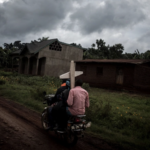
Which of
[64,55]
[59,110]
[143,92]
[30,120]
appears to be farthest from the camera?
[64,55]

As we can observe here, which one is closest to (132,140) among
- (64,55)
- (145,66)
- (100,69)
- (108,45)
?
(145,66)

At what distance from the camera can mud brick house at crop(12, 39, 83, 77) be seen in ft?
92.0

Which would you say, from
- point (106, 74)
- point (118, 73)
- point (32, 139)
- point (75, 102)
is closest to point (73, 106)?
point (75, 102)

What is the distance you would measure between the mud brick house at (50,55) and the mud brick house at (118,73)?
6.45m

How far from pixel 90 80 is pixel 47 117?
1825cm

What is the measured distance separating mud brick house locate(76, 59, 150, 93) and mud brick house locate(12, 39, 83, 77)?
21.2ft

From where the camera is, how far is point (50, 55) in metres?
29.1

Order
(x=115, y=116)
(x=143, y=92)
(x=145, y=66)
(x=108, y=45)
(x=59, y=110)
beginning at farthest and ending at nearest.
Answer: (x=108, y=45) < (x=145, y=66) < (x=143, y=92) < (x=115, y=116) < (x=59, y=110)

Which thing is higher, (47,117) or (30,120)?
(47,117)

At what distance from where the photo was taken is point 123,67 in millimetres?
19953

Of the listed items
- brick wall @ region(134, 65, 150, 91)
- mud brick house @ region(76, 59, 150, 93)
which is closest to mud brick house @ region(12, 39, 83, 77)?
mud brick house @ region(76, 59, 150, 93)

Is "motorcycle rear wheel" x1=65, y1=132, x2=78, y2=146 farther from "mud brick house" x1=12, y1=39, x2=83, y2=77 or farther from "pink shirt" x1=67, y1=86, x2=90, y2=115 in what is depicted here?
"mud brick house" x1=12, y1=39, x2=83, y2=77

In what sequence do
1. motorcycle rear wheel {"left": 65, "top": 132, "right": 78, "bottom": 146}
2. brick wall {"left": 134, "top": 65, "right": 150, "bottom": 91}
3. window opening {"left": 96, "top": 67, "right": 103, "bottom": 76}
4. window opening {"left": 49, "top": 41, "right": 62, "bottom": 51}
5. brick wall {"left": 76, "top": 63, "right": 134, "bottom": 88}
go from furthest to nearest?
window opening {"left": 49, "top": 41, "right": 62, "bottom": 51} → window opening {"left": 96, "top": 67, "right": 103, "bottom": 76} → brick wall {"left": 76, "top": 63, "right": 134, "bottom": 88} → brick wall {"left": 134, "top": 65, "right": 150, "bottom": 91} → motorcycle rear wheel {"left": 65, "top": 132, "right": 78, "bottom": 146}

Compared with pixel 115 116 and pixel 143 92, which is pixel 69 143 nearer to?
pixel 115 116
